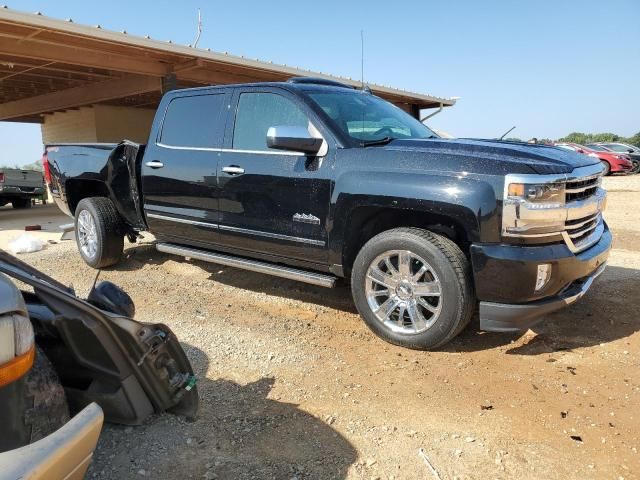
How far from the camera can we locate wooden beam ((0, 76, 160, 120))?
13.1 metres

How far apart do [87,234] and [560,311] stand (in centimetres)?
509

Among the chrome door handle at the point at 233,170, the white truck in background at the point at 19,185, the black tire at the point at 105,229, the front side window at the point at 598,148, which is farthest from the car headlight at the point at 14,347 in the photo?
the front side window at the point at 598,148

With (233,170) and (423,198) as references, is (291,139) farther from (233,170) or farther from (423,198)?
(423,198)

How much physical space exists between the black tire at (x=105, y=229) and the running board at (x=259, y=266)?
0.84 metres

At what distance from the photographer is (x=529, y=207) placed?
3.18 meters

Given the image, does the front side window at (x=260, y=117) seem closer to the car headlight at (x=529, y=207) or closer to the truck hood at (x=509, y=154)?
the truck hood at (x=509, y=154)

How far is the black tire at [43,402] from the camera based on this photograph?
5.70ft

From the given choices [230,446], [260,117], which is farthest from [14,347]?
[260,117]

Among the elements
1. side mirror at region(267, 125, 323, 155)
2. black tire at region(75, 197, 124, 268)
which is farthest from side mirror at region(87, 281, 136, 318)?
black tire at region(75, 197, 124, 268)

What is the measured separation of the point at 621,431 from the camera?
2.68m

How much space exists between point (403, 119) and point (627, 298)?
257 centimetres

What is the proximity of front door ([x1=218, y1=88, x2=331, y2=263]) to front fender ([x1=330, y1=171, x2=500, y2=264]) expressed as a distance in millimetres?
144

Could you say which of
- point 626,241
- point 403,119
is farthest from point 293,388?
point 626,241

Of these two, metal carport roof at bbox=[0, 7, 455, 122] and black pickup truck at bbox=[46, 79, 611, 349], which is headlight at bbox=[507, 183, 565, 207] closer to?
black pickup truck at bbox=[46, 79, 611, 349]
